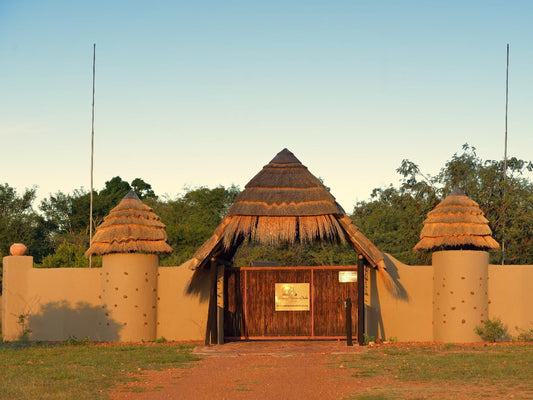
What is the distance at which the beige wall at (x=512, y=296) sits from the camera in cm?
1841

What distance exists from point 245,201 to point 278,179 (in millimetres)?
1029

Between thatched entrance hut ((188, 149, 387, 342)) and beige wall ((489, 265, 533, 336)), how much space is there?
317 centimetres

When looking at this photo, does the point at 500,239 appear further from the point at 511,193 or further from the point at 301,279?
the point at 301,279

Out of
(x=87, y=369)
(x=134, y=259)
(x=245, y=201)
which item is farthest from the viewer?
(x=134, y=259)

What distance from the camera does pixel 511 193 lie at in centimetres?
2897

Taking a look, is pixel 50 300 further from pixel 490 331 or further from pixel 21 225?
pixel 21 225

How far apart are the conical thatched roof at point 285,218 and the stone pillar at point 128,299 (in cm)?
175

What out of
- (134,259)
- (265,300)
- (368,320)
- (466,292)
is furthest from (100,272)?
(466,292)

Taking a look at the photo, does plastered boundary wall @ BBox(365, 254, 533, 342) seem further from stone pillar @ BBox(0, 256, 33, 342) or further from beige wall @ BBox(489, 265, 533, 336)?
stone pillar @ BBox(0, 256, 33, 342)

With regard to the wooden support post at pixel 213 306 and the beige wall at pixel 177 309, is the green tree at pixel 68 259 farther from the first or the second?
the wooden support post at pixel 213 306

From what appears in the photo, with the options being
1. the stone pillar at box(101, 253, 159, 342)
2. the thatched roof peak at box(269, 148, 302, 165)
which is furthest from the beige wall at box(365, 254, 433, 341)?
the stone pillar at box(101, 253, 159, 342)

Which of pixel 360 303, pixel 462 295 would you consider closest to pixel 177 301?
pixel 360 303

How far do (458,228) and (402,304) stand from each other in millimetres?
2389

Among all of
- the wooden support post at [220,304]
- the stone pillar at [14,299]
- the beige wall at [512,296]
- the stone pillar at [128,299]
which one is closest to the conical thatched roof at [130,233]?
the stone pillar at [128,299]
